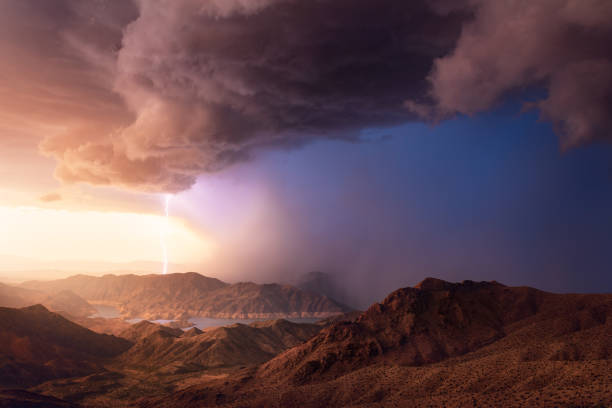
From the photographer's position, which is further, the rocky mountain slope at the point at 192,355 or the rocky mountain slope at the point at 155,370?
the rocky mountain slope at the point at 192,355

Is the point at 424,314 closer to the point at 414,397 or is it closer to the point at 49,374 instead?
the point at 414,397

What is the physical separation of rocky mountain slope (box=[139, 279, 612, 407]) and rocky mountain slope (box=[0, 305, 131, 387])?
7031 centimetres

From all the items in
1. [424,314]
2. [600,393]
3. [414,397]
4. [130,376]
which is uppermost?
[424,314]

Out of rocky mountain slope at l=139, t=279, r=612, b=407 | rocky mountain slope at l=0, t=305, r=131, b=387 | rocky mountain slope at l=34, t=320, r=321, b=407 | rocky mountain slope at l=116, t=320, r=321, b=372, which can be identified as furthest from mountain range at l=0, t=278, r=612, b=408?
rocky mountain slope at l=0, t=305, r=131, b=387

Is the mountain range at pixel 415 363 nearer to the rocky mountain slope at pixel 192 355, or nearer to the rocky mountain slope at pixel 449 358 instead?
the rocky mountain slope at pixel 449 358

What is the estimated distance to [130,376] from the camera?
153125mm

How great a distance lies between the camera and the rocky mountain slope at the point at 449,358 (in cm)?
5638

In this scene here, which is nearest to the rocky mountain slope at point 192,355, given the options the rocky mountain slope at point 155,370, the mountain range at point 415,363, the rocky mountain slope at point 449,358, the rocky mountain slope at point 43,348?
the rocky mountain slope at point 155,370

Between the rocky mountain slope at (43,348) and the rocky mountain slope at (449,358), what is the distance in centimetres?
7031

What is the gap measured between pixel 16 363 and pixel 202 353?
2843 inches

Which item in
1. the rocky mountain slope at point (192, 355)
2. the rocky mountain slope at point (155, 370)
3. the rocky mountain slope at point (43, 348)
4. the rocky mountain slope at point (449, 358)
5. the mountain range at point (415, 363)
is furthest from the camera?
the rocky mountain slope at point (192, 355)

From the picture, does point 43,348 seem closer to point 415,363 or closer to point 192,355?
point 192,355

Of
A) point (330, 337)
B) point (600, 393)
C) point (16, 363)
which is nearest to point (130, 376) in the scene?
point (16, 363)

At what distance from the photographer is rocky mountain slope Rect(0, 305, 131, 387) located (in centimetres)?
13912
